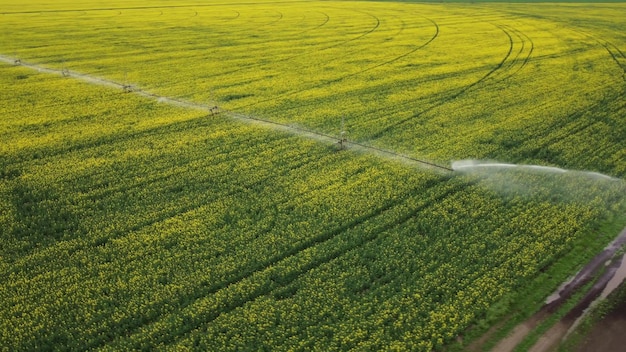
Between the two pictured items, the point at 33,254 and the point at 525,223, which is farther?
the point at 525,223

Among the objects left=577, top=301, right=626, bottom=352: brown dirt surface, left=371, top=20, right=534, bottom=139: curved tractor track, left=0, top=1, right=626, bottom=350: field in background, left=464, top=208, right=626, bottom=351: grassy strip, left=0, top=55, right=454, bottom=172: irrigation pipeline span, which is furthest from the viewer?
left=371, top=20, right=534, bottom=139: curved tractor track

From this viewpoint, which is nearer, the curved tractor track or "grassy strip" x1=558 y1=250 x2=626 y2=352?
"grassy strip" x1=558 y1=250 x2=626 y2=352

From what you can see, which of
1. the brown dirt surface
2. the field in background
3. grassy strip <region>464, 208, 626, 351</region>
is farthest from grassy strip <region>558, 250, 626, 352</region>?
the field in background

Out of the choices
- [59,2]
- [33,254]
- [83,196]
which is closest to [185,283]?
[33,254]

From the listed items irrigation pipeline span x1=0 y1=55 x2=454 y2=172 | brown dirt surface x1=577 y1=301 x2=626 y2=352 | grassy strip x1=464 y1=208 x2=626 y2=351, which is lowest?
brown dirt surface x1=577 y1=301 x2=626 y2=352

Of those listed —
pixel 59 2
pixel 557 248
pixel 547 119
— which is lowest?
pixel 557 248

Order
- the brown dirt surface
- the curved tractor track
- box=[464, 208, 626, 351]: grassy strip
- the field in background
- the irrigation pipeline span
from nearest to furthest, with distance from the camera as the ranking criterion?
1. the brown dirt surface
2. box=[464, 208, 626, 351]: grassy strip
3. the field in background
4. the irrigation pipeline span
5. the curved tractor track

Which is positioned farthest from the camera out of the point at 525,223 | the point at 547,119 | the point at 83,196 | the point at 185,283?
the point at 547,119

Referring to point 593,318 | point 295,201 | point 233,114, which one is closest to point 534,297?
point 593,318

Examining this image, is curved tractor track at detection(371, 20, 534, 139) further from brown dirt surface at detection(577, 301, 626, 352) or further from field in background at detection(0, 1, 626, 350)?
brown dirt surface at detection(577, 301, 626, 352)

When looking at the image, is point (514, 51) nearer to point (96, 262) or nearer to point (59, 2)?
point (96, 262)
